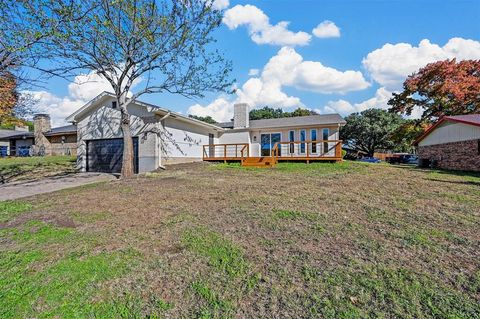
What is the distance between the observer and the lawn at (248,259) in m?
2.44

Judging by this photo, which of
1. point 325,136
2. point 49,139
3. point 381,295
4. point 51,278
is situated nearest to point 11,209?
point 51,278

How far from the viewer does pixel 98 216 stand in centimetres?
550

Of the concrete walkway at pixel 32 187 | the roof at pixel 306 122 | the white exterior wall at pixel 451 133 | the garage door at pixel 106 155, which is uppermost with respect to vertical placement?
the roof at pixel 306 122

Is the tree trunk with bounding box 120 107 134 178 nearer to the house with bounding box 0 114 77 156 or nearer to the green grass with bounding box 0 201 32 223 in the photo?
the green grass with bounding box 0 201 32 223

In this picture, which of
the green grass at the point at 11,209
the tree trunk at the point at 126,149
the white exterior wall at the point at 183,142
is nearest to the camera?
the green grass at the point at 11,209

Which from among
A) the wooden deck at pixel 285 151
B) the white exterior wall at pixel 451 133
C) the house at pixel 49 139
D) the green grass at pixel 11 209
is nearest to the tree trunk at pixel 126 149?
the green grass at pixel 11 209

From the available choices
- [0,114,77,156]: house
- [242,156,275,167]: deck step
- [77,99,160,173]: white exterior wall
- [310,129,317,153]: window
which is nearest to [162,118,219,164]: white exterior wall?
[77,99,160,173]: white exterior wall

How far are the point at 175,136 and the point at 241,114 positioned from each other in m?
6.41

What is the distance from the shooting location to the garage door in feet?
50.7

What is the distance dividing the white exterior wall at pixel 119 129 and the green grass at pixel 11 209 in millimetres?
7488

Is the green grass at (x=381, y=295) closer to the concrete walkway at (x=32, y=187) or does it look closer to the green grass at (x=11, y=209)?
the green grass at (x=11, y=209)

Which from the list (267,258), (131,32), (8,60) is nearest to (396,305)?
(267,258)

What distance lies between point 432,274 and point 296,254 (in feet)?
5.08

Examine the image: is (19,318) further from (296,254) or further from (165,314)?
(296,254)
